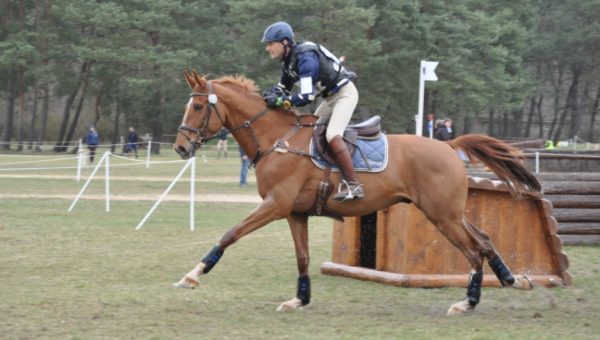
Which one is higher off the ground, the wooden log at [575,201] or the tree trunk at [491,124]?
the tree trunk at [491,124]

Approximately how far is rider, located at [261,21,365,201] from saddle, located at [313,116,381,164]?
116 millimetres

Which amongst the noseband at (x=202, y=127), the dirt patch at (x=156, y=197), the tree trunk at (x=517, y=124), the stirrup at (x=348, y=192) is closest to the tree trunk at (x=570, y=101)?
the tree trunk at (x=517, y=124)

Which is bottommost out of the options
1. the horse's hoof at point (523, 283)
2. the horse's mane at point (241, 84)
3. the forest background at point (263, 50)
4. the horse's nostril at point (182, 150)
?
the horse's hoof at point (523, 283)

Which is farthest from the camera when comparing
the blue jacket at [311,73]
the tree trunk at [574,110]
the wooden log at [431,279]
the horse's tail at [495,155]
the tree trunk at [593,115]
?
the tree trunk at [574,110]

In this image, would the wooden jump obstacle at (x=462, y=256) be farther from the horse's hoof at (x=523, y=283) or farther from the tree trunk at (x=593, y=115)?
the tree trunk at (x=593, y=115)

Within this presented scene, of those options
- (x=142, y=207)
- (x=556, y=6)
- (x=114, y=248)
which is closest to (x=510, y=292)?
(x=114, y=248)

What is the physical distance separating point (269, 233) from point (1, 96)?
54437 millimetres

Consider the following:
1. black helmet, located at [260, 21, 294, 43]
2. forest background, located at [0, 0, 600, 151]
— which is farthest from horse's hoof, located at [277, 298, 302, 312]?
forest background, located at [0, 0, 600, 151]

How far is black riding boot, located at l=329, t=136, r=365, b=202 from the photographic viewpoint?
28.6ft

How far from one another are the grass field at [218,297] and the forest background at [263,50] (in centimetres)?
2994

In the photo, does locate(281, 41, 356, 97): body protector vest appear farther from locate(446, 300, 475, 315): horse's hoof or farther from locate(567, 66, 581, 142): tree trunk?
locate(567, 66, 581, 142): tree trunk

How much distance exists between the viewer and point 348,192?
28.5ft

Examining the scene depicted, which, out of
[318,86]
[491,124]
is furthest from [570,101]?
[318,86]

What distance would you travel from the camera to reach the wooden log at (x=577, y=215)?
1413cm
